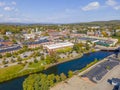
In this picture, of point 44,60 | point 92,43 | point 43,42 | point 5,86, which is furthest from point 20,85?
point 92,43

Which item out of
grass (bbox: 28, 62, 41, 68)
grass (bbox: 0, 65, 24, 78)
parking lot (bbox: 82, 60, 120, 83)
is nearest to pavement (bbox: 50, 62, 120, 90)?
parking lot (bbox: 82, 60, 120, 83)

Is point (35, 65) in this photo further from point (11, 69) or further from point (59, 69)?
point (59, 69)

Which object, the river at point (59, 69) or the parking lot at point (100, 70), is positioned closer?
the parking lot at point (100, 70)

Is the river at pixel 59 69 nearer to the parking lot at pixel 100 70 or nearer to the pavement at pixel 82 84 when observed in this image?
the parking lot at pixel 100 70

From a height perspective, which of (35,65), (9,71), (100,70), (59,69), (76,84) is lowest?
(59,69)

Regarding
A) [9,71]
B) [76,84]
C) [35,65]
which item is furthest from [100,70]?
[9,71]

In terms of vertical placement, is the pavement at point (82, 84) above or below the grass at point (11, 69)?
above

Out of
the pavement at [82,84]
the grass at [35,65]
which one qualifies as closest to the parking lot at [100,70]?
the pavement at [82,84]

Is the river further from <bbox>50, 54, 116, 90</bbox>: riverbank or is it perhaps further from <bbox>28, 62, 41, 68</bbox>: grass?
<bbox>50, 54, 116, 90</bbox>: riverbank

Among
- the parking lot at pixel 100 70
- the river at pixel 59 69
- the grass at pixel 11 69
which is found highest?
the parking lot at pixel 100 70

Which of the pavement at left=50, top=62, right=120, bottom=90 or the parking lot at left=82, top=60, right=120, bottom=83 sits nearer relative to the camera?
the pavement at left=50, top=62, right=120, bottom=90

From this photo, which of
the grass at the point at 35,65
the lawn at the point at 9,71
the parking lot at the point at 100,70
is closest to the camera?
the parking lot at the point at 100,70
